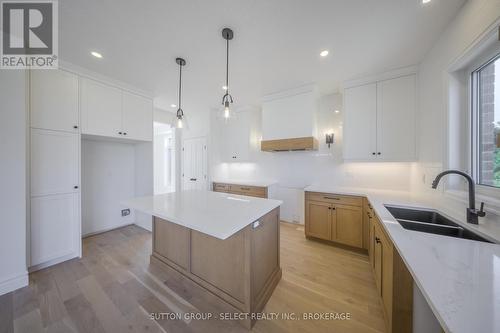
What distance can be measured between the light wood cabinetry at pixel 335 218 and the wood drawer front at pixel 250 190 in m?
0.94

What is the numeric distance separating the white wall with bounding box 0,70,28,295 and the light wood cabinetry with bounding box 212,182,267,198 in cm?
285

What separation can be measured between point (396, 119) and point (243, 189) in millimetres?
2858

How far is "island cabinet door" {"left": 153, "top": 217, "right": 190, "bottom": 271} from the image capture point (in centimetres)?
179

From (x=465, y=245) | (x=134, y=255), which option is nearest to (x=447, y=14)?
(x=465, y=245)

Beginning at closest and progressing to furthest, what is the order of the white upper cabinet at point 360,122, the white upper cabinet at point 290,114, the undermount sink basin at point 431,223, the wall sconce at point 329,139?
1. the undermount sink basin at point 431,223
2. the white upper cabinet at point 360,122
3. the white upper cabinet at point 290,114
4. the wall sconce at point 329,139

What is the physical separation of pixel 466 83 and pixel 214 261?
296 centimetres

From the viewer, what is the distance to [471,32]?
1312mm

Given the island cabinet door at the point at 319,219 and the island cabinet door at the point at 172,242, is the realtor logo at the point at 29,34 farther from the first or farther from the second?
the island cabinet door at the point at 319,219

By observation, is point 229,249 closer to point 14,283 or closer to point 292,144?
point 292,144

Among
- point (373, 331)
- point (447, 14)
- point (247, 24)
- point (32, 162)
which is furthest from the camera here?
point (32, 162)

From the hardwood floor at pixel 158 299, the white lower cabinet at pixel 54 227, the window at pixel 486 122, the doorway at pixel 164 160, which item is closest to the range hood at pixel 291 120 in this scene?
the window at pixel 486 122

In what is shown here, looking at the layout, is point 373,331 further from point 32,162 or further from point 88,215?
point 88,215

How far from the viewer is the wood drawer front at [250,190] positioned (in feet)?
11.0

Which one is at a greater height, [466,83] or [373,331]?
[466,83]
